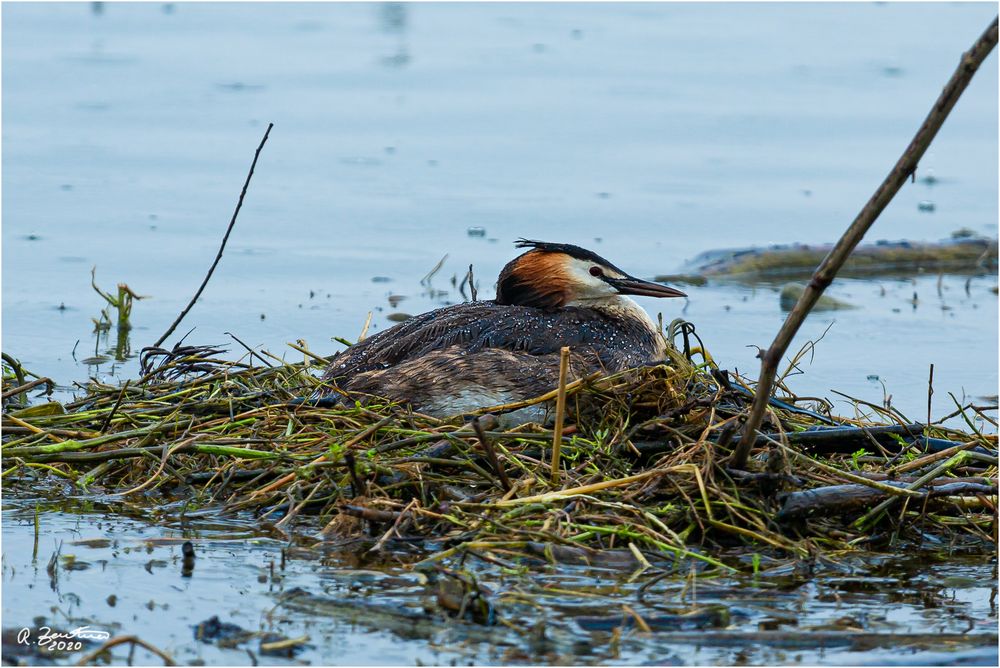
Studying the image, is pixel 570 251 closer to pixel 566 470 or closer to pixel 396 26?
pixel 566 470

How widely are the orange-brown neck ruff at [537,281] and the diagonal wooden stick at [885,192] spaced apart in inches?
83.0

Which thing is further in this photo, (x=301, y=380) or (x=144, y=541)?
(x=301, y=380)

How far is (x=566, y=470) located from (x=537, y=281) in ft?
4.62

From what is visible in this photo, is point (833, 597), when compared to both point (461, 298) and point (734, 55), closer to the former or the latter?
point (461, 298)

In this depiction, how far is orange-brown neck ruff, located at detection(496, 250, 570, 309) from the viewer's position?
6.50 meters

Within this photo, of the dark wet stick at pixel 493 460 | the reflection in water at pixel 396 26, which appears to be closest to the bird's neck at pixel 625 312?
the dark wet stick at pixel 493 460

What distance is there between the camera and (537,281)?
6531 mm

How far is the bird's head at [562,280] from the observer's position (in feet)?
21.4

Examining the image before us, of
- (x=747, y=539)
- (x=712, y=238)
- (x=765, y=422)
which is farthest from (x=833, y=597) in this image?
(x=712, y=238)

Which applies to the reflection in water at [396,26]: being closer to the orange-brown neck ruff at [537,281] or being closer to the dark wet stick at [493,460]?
the orange-brown neck ruff at [537,281]

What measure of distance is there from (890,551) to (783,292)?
429 cm

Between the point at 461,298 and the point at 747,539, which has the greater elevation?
the point at 461,298

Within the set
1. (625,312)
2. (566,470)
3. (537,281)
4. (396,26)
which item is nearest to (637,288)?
(625,312)

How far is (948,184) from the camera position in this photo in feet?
38.4
